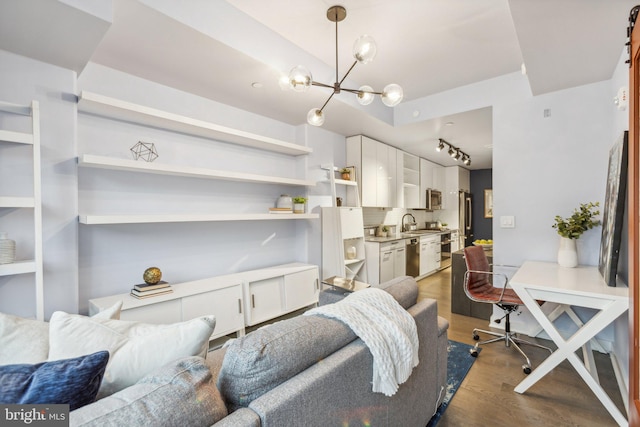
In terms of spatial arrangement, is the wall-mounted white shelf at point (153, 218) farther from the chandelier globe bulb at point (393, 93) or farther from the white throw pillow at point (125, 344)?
the chandelier globe bulb at point (393, 93)

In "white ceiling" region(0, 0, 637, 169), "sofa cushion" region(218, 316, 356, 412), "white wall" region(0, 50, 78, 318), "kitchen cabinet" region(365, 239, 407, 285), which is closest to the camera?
"sofa cushion" region(218, 316, 356, 412)

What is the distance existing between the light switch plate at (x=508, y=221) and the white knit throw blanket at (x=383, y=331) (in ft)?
7.55

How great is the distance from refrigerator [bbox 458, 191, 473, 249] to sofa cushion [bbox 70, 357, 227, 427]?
7328 mm

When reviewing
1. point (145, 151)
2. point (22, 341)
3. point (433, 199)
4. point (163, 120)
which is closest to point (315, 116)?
point (163, 120)

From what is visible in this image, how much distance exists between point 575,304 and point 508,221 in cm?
139

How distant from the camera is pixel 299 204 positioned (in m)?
3.72

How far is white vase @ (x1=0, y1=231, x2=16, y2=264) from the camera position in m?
1.75

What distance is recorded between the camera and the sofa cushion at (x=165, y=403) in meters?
0.65

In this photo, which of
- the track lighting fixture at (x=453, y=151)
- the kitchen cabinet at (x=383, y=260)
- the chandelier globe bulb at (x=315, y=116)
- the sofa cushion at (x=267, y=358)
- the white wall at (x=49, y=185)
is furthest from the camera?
the track lighting fixture at (x=453, y=151)

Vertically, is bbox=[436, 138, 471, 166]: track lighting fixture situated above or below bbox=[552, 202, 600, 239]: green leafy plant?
above

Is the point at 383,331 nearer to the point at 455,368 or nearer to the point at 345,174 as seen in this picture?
the point at 455,368

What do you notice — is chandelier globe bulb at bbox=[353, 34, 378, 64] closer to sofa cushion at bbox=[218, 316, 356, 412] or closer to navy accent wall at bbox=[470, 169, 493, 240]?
sofa cushion at bbox=[218, 316, 356, 412]

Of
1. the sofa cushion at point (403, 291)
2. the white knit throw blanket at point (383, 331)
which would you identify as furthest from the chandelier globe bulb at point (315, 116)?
the white knit throw blanket at point (383, 331)

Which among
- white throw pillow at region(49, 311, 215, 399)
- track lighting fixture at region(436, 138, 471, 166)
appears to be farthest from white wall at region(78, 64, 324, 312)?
track lighting fixture at region(436, 138, 471, 166)
